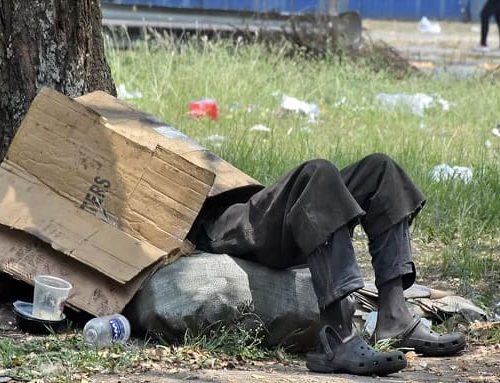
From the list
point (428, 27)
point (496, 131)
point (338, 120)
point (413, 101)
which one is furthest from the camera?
point (428, 27)

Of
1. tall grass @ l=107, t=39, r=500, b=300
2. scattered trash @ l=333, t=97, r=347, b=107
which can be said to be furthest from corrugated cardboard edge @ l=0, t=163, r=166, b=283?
scattered trash @ l=333, t=97, r=347, b=107

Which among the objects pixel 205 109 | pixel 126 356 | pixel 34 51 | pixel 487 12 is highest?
pixel 34 51

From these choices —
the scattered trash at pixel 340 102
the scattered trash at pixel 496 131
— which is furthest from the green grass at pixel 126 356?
the scattered trash at pixel 340 102

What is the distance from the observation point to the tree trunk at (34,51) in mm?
4750

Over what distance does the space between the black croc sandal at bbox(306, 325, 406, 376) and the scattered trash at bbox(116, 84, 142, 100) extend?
17.0 feet

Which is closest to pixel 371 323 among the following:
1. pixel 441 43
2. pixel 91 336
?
pixel 91 336

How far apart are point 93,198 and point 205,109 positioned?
166 inches

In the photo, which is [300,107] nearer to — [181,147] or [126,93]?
[126,93]

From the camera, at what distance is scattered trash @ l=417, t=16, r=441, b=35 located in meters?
21.4

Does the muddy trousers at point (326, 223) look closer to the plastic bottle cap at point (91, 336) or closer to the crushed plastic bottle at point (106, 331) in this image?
the crushed plastic bottle at point (106, 331)

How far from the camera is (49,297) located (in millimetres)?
3998

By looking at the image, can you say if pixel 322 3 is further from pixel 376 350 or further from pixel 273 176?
pixel 376 350

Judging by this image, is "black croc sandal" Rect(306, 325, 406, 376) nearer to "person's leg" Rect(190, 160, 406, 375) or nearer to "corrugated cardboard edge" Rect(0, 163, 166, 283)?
"person's leg" Rect(190, 160, 406, 375)

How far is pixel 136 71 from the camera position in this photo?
31.5ft
